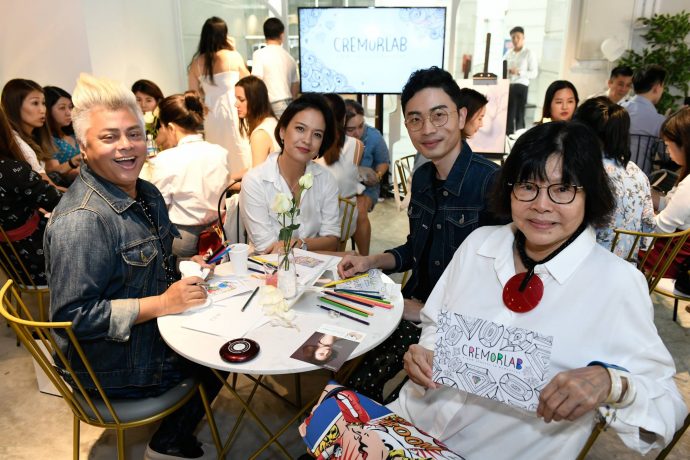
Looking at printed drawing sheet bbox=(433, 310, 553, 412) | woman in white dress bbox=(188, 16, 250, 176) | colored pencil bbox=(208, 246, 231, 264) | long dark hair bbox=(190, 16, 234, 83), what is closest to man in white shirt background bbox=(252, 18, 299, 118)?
woman in white dress bbox=(188, 16, 250, 176)

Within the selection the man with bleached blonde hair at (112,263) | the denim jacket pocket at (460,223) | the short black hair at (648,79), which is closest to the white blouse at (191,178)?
the man with bleached blonde hair at (112,263)

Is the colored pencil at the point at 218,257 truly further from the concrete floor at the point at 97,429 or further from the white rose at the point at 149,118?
the white rose at the point at 149,118

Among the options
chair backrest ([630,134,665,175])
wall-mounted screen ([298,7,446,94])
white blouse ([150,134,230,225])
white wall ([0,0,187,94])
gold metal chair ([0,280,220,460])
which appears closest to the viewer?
gold metal chair ([0,280,220,460])

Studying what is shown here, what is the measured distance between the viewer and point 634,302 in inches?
45.9

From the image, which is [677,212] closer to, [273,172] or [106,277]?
[273,172]

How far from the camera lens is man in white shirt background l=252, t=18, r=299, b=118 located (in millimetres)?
4938

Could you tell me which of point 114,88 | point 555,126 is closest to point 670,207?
point 555,126

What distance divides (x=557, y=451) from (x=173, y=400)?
1.24 meters

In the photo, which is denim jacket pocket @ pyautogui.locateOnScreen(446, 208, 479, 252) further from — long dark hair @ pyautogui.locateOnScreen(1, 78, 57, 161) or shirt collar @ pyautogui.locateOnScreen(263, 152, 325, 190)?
long dark hair @ pyautogui.locateOnScreen(1, 78, 57, 161)

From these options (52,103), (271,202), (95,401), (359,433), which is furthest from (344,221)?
(52,103)

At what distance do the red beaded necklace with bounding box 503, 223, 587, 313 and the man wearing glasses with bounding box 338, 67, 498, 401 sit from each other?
61 cm

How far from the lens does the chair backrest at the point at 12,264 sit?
8.48 ft

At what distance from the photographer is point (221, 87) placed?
15.7 ft

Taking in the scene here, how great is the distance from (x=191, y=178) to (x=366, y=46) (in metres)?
3.12
